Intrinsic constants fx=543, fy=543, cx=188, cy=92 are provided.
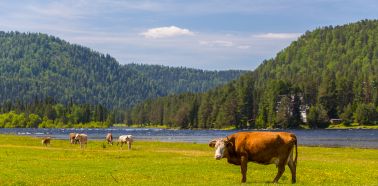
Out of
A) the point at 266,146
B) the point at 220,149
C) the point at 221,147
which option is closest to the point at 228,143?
the point at 221,147

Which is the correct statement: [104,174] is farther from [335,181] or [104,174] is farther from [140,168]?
[335,181]

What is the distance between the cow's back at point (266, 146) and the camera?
1198 inches

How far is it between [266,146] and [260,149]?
1.24 ft

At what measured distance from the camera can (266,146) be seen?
99.8ft

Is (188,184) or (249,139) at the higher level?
(249,139)

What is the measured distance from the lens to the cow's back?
99.8 feet

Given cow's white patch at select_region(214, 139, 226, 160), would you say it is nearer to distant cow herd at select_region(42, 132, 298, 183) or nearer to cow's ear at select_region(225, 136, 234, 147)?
distant cow herd at select_region(42, 132, 298, 183)

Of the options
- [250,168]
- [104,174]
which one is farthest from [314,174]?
[104,174]

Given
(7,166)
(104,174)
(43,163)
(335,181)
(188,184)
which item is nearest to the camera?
(188,184)

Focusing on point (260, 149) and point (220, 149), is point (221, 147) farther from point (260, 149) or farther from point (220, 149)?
point (260, 149)

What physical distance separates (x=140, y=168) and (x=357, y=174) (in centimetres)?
1532

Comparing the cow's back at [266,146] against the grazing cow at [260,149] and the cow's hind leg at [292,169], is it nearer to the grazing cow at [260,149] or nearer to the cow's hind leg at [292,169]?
the grazing cow at [260,149]

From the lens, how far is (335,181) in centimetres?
3250

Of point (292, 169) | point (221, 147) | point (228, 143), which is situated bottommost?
point (292, 169)
